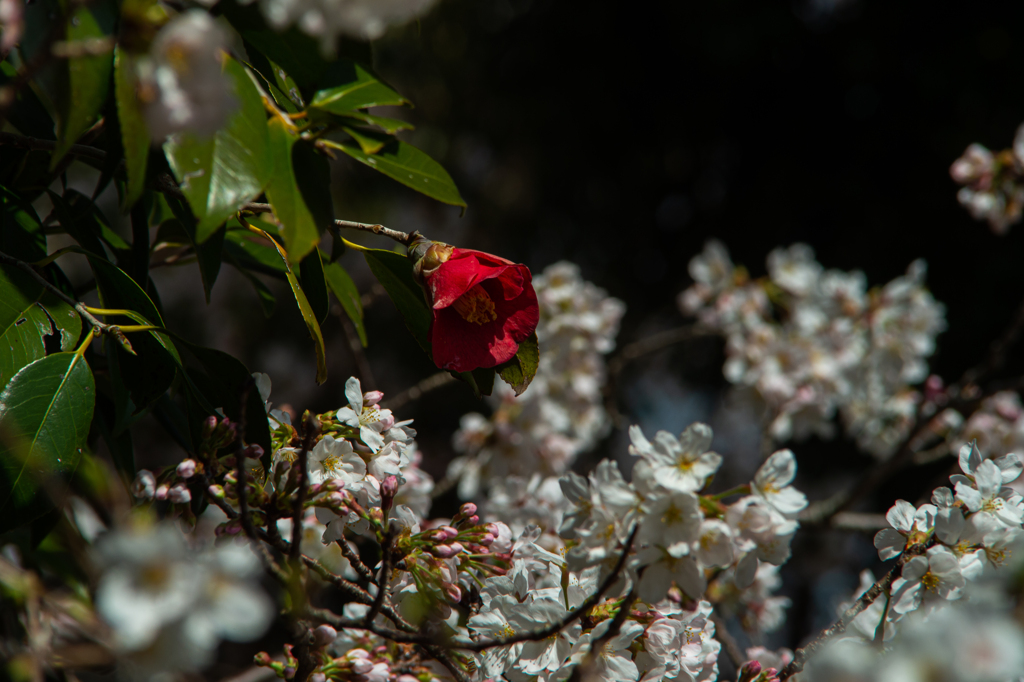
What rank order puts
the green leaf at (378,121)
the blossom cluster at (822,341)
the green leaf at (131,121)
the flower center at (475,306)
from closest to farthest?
the green leaf at (131,121) < the green leaf at (378,121) < the flower center at (475,306) < the blossom cluster at (822,341)

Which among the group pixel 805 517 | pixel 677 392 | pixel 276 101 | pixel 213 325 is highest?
pixel 276 101

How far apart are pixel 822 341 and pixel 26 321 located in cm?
178

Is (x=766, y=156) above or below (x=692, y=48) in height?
below

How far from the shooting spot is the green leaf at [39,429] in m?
0.47

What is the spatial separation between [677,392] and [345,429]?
3002 mm

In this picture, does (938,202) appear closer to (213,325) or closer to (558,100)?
(558,100)

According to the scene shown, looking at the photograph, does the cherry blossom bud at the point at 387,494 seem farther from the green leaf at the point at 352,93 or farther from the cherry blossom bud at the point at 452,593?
the green leaf at the point at 352,93

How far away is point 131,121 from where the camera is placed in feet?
1.19

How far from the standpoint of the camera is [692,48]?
10.0 ft

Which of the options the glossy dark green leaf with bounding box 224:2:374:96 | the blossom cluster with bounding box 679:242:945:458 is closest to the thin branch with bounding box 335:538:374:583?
the glossy dark green leaf with bounding box 224:2:374:96

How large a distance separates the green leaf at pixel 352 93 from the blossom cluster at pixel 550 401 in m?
0.99

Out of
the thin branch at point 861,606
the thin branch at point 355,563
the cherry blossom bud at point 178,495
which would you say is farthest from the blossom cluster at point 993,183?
the cherry blossom bud at point 178,495

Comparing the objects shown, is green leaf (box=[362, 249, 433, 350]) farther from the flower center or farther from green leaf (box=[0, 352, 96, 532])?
green leaf (box=[0, 352, 96, 532])

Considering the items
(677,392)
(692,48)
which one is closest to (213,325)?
(677,392)
